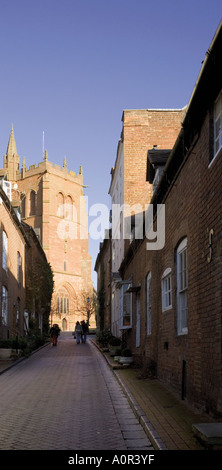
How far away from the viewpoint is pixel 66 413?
9.19m

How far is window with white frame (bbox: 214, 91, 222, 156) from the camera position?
7555 mm

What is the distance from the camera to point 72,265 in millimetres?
81438

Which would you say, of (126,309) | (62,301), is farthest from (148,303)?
(62,301)

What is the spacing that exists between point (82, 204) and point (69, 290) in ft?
44.0

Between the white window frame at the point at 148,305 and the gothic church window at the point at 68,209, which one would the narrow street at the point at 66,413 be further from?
the gothic church window at the point at 68,209

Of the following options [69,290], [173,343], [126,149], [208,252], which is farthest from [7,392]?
[69,290]

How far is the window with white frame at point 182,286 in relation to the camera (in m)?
10.2

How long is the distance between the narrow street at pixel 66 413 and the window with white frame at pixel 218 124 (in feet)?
13.2

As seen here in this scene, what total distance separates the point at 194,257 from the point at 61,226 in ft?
238

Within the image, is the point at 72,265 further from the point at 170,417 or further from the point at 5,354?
the point at 170,417

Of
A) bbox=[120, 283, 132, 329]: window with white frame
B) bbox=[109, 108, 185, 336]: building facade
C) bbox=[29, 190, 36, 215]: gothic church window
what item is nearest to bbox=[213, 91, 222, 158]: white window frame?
bbox=[120, 283, 132, 329]: window with white frame

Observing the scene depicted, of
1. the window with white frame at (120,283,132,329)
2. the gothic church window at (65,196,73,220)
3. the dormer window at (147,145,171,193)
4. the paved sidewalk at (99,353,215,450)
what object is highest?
the gothic church window at (65,196,73,220)

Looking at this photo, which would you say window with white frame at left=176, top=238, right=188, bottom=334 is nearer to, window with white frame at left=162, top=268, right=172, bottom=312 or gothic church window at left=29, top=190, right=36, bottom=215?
window with white frame at left=162, top=268, right=172, bottom=312

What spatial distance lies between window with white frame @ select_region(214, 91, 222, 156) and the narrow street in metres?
4.04
